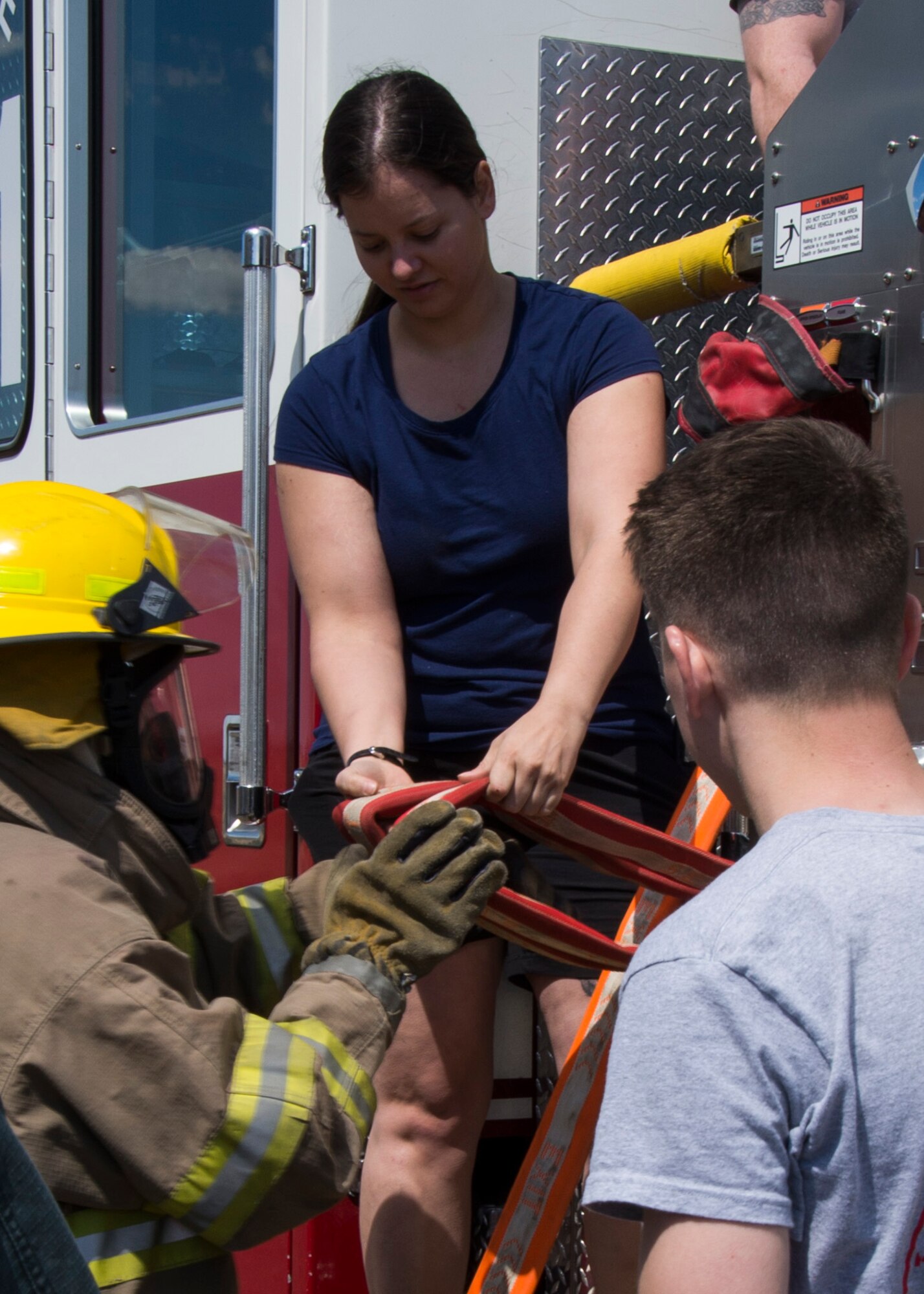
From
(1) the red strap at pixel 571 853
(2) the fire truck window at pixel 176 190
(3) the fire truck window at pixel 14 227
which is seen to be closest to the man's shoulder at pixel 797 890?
(1) the red strap at pixel 571 853

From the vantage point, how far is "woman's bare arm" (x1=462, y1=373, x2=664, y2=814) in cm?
188

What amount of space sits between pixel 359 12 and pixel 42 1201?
6.87ft

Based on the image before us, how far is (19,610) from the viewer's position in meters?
1.71

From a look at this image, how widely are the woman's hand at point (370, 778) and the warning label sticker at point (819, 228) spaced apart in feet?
2.99

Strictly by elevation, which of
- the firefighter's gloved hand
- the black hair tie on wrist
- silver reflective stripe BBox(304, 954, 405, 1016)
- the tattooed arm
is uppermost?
the tattooed arm

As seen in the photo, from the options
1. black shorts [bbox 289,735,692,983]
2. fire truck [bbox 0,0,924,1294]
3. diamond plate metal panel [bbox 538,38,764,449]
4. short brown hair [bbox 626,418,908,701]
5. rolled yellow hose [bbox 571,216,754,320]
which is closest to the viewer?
short brown hair [bbox 626,418,908,701]

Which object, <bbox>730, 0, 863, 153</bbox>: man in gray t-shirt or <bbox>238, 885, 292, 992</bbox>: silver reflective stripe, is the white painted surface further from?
<bbox>238, 885, 292, 992</bbox>: silver reflective stripe

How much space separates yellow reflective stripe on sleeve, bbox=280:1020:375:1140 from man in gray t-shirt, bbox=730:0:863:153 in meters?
1.55

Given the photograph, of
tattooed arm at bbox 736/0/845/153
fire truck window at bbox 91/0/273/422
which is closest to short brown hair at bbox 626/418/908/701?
tattooed arm at bbox 736/0/845/153

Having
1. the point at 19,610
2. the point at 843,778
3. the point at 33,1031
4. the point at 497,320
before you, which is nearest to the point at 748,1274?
the point at 843,778

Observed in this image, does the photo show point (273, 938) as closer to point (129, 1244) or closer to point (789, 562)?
point (129, 1244)

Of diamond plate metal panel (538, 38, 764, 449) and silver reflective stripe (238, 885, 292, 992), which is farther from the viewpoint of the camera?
diamond plate metal panel (538, 38, 764, 449)

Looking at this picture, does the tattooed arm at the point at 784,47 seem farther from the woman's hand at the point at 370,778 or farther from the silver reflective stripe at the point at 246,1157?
the silver reflective stripe at the point at 246,1157

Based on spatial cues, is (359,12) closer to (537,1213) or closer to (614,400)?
(614,400)
